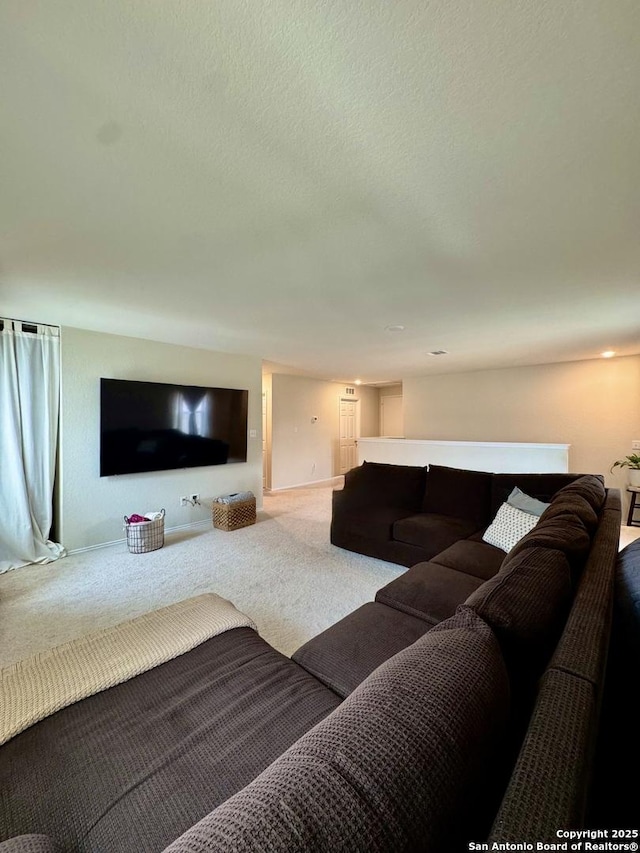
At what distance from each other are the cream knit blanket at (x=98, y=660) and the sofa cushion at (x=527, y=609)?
1.09 m

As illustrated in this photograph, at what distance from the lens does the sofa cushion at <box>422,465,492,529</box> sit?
3.02m

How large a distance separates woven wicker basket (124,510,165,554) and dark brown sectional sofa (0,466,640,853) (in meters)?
2.46

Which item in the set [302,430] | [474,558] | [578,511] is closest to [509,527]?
[474,558]

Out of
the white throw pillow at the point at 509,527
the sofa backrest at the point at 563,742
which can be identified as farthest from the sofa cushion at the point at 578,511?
the sofa backrest at the point at 563,742

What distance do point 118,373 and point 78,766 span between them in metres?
3.58

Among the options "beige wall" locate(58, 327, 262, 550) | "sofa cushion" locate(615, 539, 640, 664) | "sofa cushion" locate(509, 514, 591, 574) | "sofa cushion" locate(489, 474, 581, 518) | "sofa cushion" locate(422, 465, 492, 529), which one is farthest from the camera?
"beige wall" locate(58, 327, 262, 550)

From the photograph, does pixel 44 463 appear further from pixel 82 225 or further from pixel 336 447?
pixel 336 447

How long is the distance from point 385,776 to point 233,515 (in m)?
4.00

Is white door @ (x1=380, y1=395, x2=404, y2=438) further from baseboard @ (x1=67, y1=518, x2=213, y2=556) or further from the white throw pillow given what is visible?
the white throw pillow

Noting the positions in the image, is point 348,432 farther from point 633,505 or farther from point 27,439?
point 27,439

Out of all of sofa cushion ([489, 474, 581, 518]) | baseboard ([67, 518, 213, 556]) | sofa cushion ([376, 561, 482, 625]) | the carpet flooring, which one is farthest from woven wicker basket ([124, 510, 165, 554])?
sofa cushion ([489, 474, 581, 518])

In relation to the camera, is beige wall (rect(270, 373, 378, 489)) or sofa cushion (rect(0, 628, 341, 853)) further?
beige wall (rect(270, 373, 378, 489))

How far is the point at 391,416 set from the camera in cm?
915

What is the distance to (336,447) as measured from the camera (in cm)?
796
